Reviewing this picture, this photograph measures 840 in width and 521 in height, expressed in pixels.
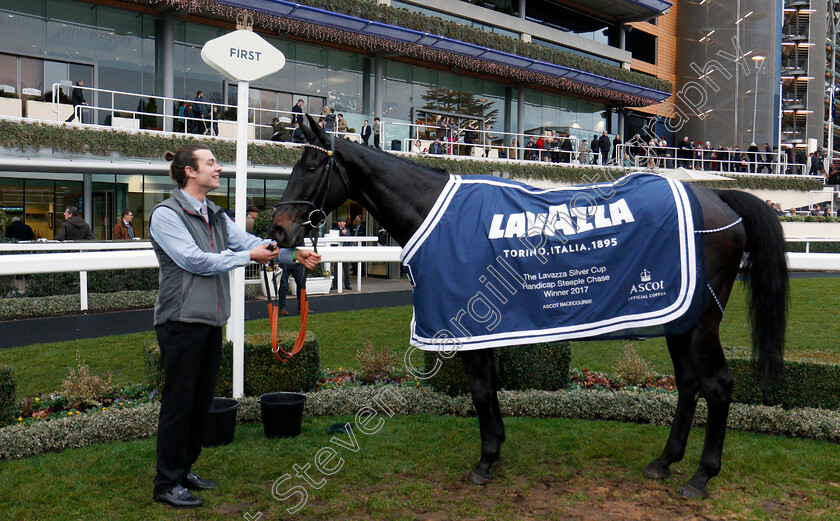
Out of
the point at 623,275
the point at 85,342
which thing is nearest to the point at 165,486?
the point at 623,275

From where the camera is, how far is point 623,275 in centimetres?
365

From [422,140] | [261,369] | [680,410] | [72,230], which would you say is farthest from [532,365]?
[422,140]

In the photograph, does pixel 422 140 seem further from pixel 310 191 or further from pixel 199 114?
pixel 310 191

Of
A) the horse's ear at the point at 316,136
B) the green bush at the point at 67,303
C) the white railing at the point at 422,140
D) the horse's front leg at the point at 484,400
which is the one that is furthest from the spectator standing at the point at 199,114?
the horse's front leg at the point at 484,400

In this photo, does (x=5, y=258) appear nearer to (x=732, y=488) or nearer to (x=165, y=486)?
(x=165, y=486)

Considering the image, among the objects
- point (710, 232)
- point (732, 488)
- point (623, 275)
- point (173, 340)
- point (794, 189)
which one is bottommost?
point (732, 488)

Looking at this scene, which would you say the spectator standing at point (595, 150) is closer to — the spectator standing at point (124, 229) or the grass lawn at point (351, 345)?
the grass lawn at point (351, 345)

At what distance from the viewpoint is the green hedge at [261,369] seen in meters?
4.71

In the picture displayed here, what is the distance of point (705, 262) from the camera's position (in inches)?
143

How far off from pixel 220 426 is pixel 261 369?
2.37 ft

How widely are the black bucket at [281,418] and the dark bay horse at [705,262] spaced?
1.33 metres

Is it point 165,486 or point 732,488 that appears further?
point 732,488

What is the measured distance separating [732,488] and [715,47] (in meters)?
35.3


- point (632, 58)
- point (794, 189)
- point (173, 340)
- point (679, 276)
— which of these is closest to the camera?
point (173, 340)
